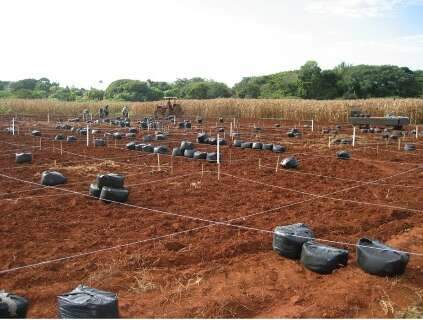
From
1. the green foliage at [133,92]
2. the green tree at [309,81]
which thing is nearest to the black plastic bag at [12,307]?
the green tree at [309,81]

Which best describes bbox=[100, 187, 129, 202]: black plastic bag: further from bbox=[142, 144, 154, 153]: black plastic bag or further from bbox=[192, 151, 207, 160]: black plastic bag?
bbox=[142, 144, 154, 153]: black plastic bag

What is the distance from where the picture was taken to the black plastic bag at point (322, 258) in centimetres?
433

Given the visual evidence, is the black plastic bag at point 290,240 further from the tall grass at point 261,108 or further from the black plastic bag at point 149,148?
the tall grass at point 261,108

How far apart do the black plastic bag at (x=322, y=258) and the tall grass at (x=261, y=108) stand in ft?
73.7

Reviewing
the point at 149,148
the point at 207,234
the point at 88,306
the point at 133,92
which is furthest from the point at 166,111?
the point at 133,92

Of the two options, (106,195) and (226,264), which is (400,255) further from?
(106,195)

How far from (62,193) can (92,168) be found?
2225 millimetres

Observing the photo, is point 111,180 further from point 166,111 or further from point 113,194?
point 166,111

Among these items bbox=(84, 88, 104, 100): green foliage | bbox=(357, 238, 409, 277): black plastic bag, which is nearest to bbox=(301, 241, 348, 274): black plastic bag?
bbox=(357, 238, 409, 277): black plastic bag

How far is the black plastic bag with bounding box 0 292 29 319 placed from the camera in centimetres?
310

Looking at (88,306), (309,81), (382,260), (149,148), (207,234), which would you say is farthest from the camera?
(309,81)

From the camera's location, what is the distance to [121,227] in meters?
5.67

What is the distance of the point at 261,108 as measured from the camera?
29.6 m

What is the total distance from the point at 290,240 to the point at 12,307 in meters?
2.70
